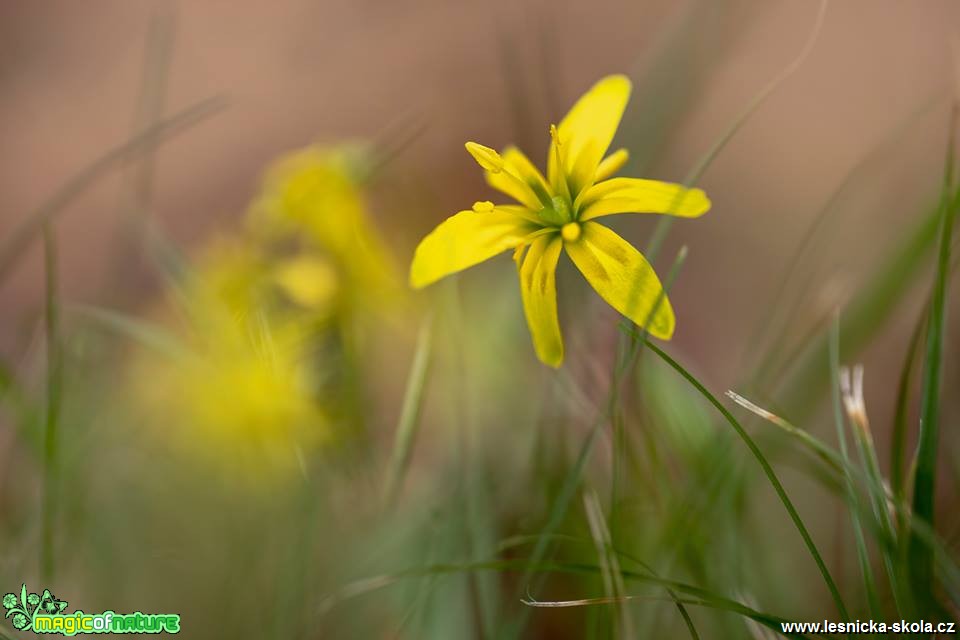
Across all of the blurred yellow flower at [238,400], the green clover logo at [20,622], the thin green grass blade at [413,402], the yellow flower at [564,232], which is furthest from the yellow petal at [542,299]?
the green clover logo at [20,622]

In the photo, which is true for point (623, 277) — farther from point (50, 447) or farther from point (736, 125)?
point (50, 447)

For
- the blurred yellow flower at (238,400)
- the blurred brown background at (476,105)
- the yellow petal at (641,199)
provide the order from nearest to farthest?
the yellow petal at (641,199)
the blurred yellow flower at (238,400)
the blurred brown background at (476,105)

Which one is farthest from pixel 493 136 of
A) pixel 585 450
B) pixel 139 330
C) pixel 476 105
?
pixel 585 450

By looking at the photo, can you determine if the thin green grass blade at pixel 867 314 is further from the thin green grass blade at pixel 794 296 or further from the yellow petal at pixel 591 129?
the yellow petal at pixel 591 129

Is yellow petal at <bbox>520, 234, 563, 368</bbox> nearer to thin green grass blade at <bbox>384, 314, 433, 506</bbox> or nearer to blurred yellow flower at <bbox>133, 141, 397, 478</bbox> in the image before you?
thin green grass blade at <bbox>384, 314, 433, 506</bbox>

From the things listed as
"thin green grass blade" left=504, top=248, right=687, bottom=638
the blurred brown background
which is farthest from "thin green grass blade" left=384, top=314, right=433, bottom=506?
the blurred brown background
